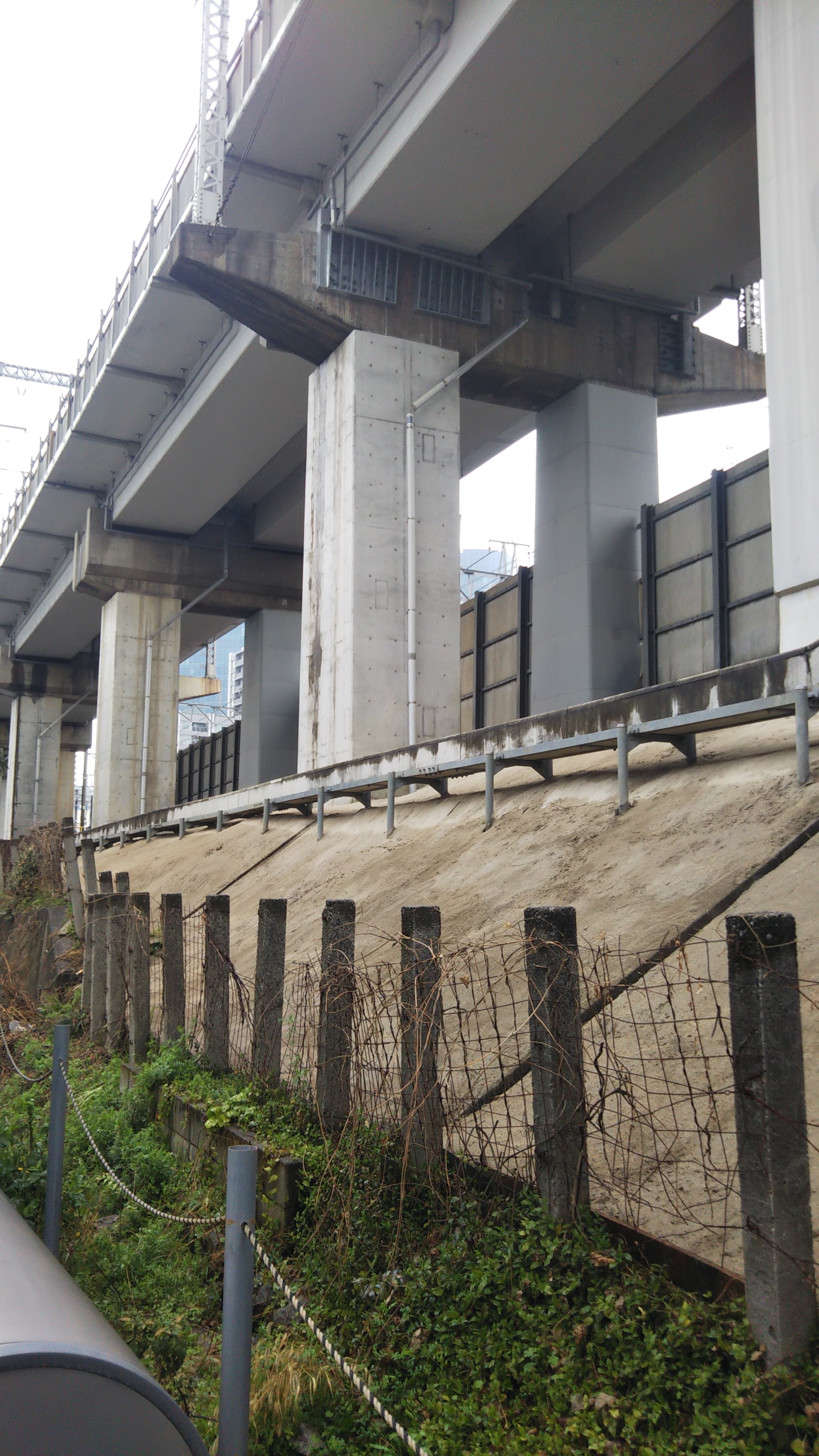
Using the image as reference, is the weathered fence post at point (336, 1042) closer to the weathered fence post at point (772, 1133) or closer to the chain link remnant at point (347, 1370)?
the chain link remnant at point (347, 1370)

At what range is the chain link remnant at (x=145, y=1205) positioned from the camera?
3.99 m

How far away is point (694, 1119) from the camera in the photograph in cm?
370

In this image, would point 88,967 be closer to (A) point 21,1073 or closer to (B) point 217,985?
(A) point 21,1073

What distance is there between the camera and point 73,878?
1398 centimetres

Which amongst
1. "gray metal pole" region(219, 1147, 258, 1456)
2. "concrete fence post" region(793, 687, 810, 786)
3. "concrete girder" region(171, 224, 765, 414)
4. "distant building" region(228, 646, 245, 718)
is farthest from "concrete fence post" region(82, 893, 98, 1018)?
"distant building" region(228, 646, 245, 718)

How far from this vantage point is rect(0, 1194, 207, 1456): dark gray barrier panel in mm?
2254

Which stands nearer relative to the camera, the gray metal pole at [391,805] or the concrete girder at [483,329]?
the gray metal pole at [391,805]

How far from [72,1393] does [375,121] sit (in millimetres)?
16213

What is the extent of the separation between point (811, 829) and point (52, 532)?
105 feet

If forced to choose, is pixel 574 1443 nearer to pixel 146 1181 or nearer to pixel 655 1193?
pixel 655 1193

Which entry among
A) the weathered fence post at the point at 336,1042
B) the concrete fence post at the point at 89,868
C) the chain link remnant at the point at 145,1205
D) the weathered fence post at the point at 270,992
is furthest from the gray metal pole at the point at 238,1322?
the concrete fence post at the point at 89,868

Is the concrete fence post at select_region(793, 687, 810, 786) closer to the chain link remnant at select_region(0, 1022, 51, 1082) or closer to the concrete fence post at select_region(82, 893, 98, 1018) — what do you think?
the chain link remnant at select_region(0, 1022, 51, 1082)

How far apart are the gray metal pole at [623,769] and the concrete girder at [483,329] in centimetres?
1103

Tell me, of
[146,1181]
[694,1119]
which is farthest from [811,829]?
[146,1181]
